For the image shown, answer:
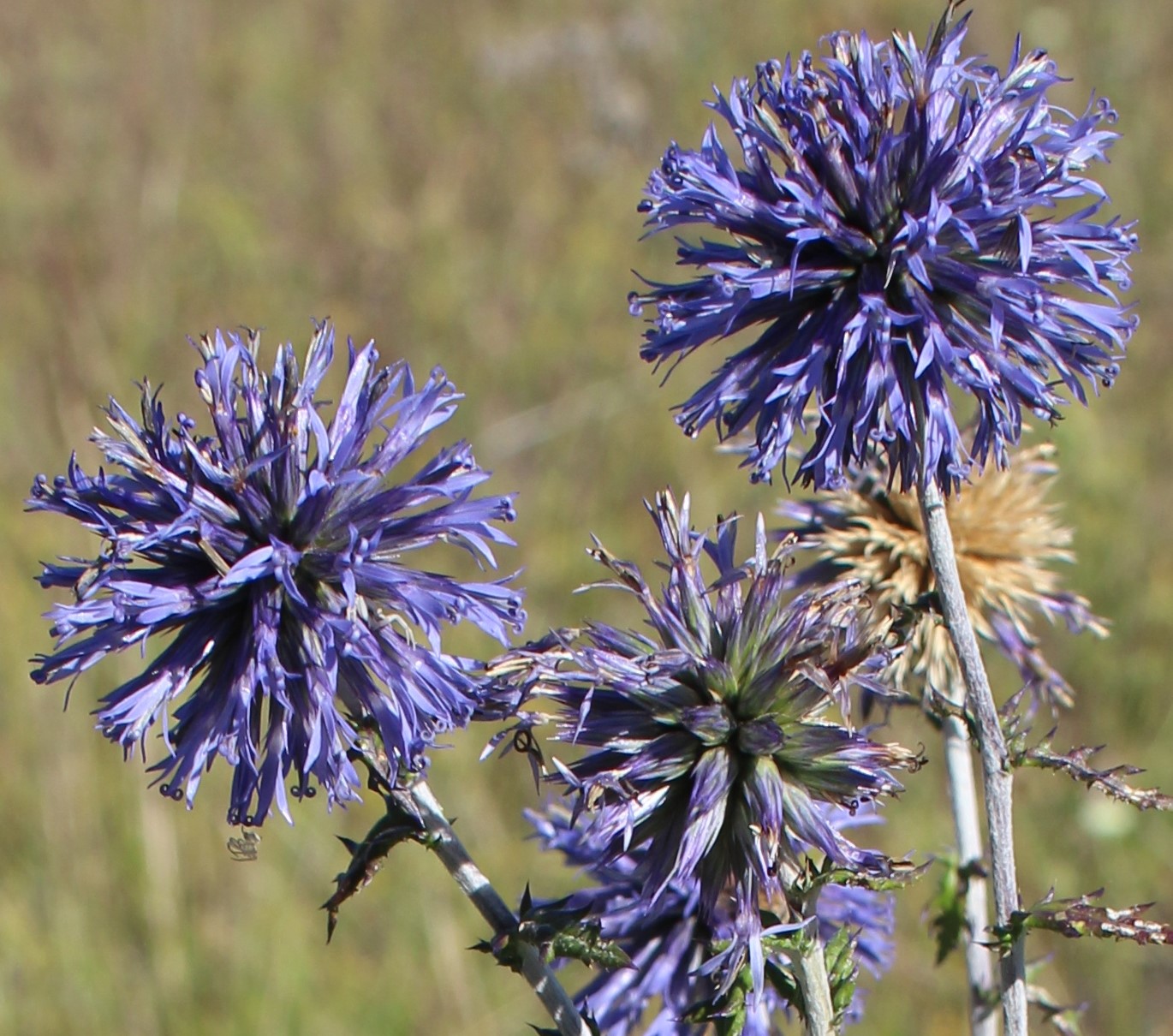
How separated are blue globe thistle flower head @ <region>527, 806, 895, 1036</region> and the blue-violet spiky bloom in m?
0.32

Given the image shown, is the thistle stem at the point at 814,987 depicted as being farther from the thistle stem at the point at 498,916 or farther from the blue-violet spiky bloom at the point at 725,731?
the thistle stem at the point at 498,916

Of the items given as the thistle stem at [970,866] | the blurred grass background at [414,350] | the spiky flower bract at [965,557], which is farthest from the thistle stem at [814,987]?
the blurred grass background at [414,350]

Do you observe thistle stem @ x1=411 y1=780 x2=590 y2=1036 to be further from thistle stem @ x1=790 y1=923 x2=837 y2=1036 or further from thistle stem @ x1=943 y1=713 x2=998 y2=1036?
thistle stem @ x1=943 y1=713 x2=998 y2=1036

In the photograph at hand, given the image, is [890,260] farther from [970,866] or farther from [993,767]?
[970,866]

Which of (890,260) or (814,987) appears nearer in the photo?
(814,987)

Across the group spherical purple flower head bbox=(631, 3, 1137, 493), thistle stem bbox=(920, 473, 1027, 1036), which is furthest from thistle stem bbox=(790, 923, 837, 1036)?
spherical purple flower head bbox=(631, 3, 1137, 493)

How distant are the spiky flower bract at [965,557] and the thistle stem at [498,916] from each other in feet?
3.82

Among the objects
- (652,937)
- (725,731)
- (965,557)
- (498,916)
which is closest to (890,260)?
(725,731)

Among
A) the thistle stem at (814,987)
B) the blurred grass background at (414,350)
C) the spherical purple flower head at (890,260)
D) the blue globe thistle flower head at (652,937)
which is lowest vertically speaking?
the thistle stem at (814,987)

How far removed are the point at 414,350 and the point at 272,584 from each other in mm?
7311

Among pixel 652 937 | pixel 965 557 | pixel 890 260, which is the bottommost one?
pixel 652 937

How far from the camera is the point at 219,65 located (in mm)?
11312

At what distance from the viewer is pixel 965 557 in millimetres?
3332

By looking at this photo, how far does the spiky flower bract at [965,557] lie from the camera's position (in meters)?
3.13
